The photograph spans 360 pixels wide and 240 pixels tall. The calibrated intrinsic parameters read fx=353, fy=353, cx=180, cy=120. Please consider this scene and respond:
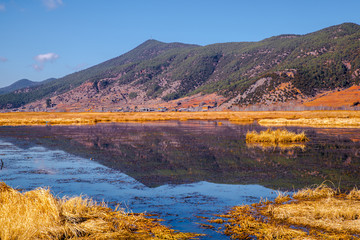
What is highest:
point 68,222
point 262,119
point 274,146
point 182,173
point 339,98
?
point 339,98

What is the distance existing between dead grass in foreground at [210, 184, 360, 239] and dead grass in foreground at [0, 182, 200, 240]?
1.60 m

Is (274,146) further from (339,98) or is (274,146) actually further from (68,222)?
(339,98)

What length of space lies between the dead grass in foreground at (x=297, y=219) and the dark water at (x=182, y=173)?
0.74 m

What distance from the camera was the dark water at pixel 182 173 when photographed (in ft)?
39.0

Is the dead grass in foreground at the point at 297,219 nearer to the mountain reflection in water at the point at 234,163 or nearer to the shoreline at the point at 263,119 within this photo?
the mountain reflection in water at the point at 234,163

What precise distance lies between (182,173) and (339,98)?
105m

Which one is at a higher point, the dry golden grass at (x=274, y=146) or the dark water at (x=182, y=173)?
the dark water at (x=182, y=173)

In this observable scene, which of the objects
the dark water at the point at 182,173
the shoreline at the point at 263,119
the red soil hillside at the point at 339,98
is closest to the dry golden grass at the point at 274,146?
the dark water at the point at 182,173

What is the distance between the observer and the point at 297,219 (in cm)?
934

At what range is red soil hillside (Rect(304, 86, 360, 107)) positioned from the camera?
103 meters

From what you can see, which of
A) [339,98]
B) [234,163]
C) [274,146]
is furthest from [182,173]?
[339,98]

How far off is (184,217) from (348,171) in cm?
1095

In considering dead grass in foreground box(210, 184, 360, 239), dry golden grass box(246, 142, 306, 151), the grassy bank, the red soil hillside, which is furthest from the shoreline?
dead grass in foreground box(210, 184, 360, 239)

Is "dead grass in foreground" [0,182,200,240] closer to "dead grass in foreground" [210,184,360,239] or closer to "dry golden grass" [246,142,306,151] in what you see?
"dead grass in foreground" [210,184,360,239]
